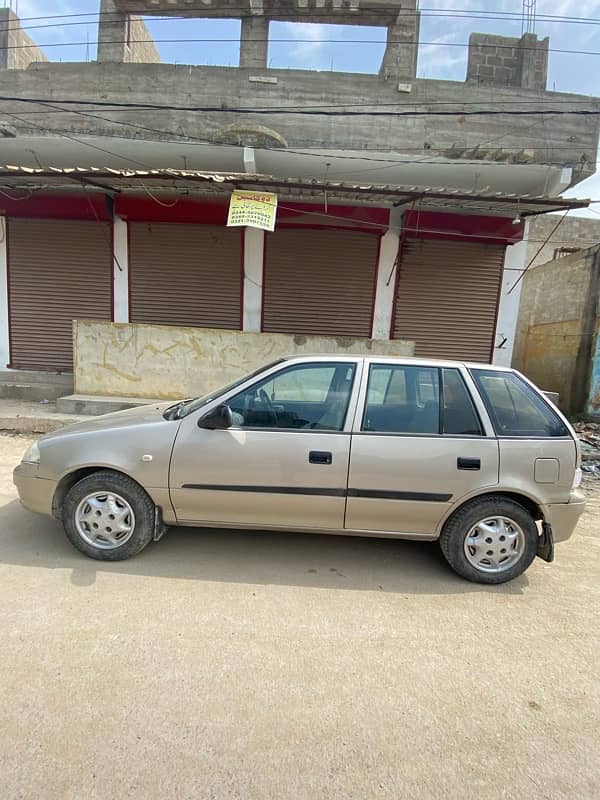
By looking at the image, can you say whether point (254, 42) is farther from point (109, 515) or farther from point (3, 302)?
point (109, 515)

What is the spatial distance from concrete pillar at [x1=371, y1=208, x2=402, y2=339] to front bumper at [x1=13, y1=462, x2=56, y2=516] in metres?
7.35

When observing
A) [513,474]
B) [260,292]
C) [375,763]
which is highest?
[260,292]

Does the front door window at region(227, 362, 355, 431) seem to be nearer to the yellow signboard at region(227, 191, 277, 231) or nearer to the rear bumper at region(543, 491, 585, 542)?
the rear bumper at region(543, 491, 585, 542)

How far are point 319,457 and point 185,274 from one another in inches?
288

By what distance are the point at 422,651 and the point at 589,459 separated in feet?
19.4

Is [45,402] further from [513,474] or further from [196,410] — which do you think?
[513,474]

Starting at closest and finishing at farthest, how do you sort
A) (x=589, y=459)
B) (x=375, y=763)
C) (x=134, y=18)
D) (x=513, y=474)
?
1. (x=375, y=763)
2. (x=513, y=474)
3. (x=589, y=459)
4. (x=134, y=18)

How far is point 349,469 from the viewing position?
3.13 m

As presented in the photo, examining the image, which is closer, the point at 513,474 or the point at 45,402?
the point at 513,474

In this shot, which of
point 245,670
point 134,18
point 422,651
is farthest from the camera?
point 134,18

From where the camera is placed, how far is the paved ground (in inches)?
69.9

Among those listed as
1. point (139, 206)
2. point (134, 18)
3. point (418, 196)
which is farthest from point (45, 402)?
point (134, 18)

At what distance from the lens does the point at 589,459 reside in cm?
698

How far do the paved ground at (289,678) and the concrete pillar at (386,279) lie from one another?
663 centimetres
